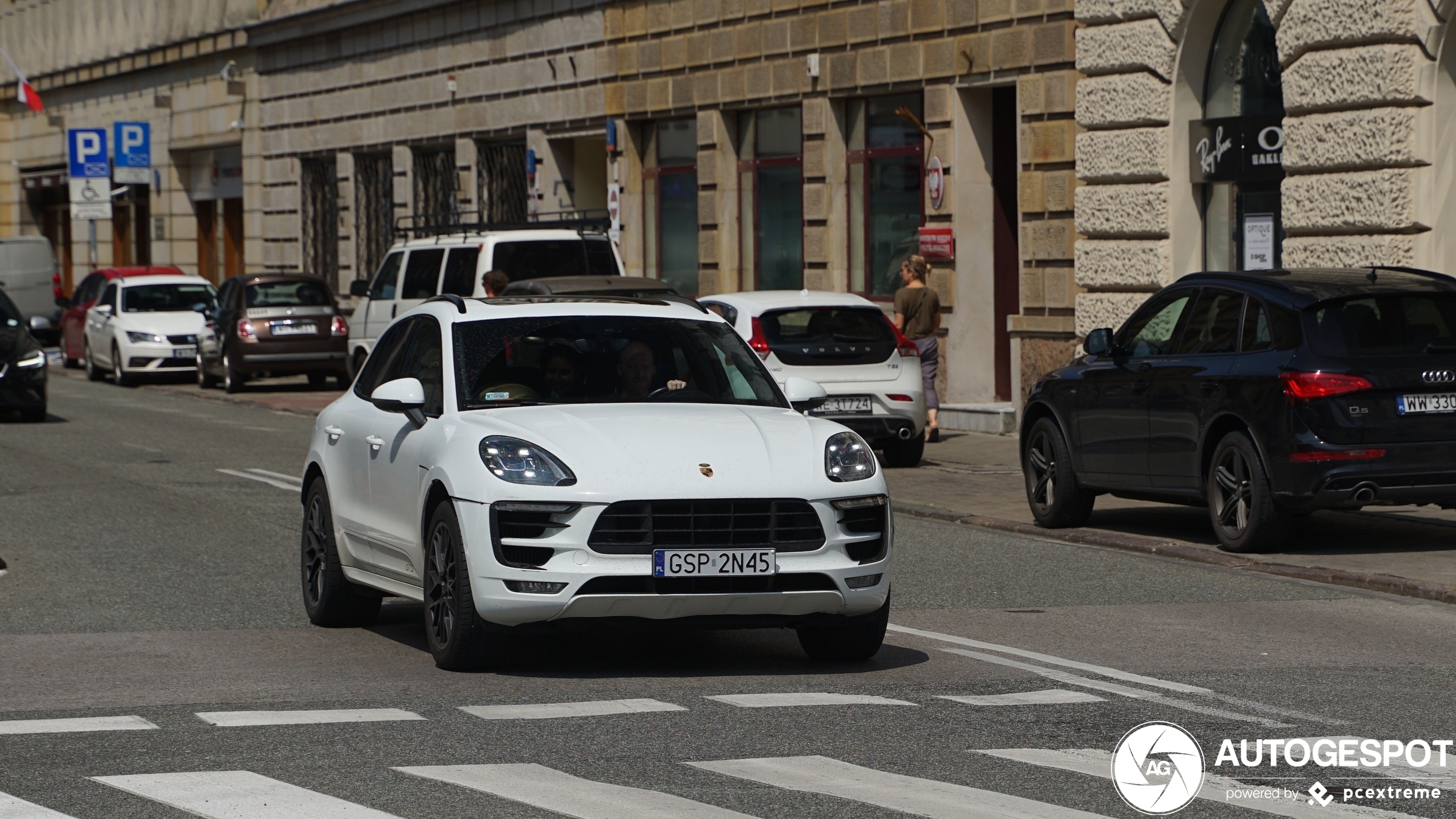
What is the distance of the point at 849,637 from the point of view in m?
8.85

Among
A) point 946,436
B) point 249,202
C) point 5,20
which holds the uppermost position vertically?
point 5,20

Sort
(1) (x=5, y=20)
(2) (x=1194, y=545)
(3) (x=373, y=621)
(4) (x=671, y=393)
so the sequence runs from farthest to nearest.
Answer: (1) (x=5, y=20), (2) (x=1194, y=545), (3) (x=373, y=621), (4) (x=671, y=393)

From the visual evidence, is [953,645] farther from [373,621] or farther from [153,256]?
[153,256]

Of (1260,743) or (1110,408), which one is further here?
(1110,408)

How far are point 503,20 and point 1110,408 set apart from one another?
21.7 meters

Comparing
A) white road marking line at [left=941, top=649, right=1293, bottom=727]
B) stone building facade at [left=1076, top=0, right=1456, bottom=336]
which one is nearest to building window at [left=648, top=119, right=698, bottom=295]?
stone building facade at [left=1076, top=0, right=1456, bottom=336]

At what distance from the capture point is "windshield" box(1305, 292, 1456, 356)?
1238cm

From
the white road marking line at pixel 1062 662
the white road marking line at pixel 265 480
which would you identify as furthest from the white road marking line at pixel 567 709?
the white road marking line at pixel 265 480

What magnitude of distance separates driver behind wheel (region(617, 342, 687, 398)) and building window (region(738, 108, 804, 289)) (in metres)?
17.9

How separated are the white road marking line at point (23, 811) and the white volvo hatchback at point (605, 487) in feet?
7.54

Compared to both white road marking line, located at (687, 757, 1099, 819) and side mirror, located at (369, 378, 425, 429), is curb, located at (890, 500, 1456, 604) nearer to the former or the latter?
side mirror, located at (369, 378, 425, 429)

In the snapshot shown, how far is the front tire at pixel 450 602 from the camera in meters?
8.32

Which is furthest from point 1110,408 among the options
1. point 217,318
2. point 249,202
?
point 249,202

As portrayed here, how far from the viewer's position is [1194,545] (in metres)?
13.3
